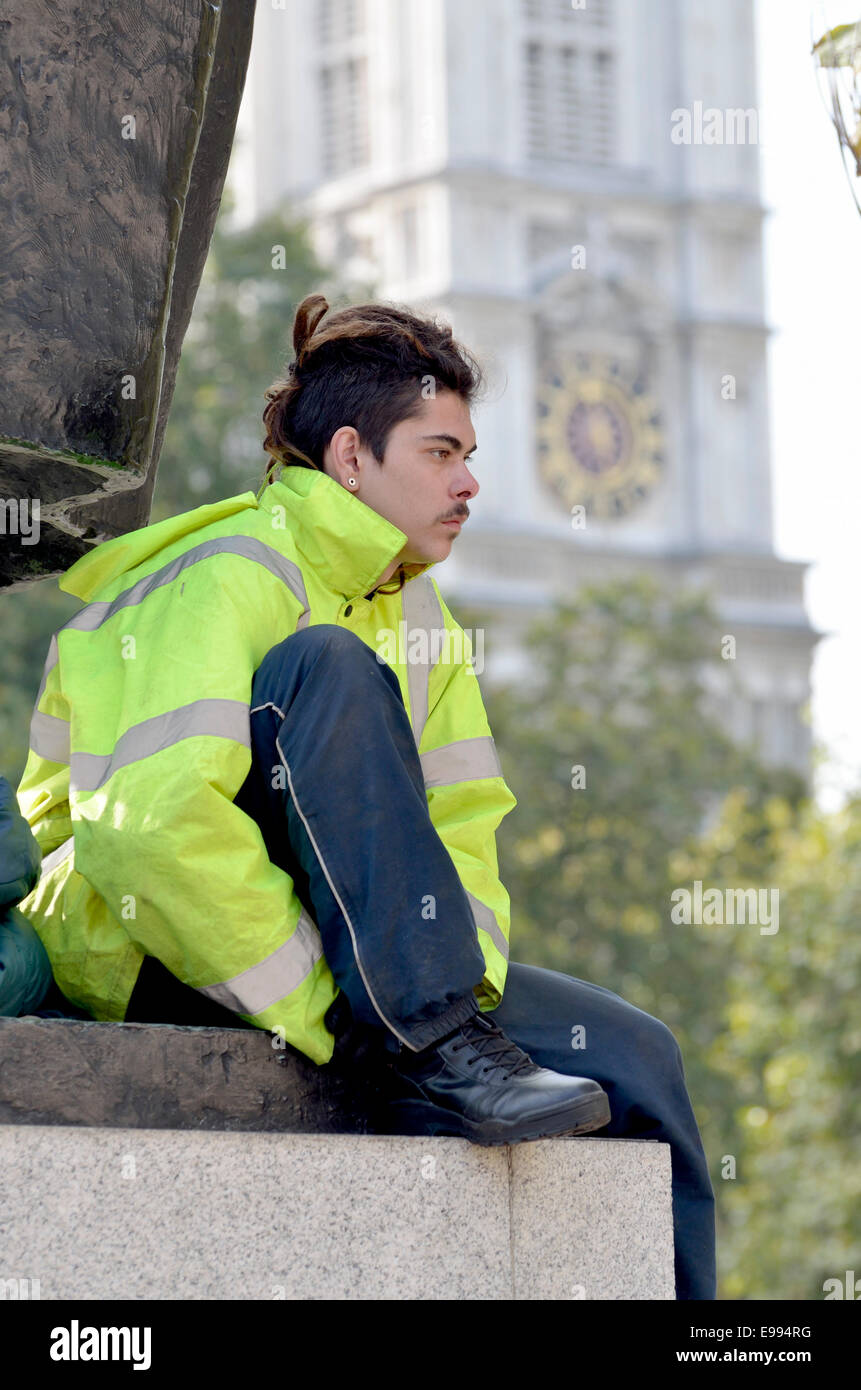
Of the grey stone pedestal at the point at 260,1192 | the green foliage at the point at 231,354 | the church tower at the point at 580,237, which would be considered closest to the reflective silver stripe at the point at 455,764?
the grey stone pedestal at the point at 260,1192

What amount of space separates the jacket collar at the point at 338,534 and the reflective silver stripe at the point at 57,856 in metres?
0.57

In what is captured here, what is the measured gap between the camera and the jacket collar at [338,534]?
3.85m

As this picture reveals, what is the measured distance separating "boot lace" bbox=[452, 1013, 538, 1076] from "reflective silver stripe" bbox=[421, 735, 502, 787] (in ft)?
1.71

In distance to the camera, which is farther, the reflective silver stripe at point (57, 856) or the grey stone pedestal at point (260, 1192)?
the reflective silver stripe at point (57, 856)

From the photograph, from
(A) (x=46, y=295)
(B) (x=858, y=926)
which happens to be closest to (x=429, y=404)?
(A) (x=46, y=295)

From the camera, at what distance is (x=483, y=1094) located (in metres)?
3.43

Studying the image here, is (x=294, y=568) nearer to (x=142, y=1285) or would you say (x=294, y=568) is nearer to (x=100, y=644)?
(x=100, y=644)

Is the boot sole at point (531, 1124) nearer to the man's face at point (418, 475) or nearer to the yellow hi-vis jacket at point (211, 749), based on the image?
the yellow hi-vis jacket at point (211, 749)

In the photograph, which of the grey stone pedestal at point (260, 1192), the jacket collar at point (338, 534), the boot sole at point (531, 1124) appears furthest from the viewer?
the jacket collar at point (338, 534)

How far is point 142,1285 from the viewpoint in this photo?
3240 millimetres

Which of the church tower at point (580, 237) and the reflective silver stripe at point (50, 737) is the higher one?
the church tower at point (580, 237)

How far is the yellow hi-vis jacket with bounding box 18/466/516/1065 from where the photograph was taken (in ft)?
11.5

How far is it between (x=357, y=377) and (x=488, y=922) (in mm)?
925

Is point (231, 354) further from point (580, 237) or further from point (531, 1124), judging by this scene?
point (580, 237)
